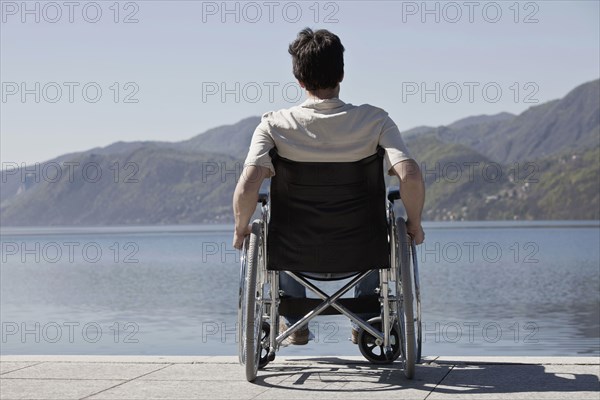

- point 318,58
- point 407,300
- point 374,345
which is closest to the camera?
point 407,300

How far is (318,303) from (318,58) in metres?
1.03

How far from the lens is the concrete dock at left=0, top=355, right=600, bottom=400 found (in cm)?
372

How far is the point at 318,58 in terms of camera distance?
425 cm

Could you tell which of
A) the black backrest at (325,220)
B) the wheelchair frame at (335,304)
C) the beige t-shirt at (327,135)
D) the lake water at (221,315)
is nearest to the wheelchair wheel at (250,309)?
the wheelchair frame at (335,304)

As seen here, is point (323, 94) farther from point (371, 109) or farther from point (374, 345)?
point (374, 345)

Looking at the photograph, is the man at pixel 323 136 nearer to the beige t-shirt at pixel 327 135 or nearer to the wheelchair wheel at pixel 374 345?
the beige t-shirt at pixel 327 135

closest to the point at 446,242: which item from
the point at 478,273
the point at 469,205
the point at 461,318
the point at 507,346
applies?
the point at 478,273

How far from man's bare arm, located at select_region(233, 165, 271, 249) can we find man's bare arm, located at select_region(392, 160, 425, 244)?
0.54 m

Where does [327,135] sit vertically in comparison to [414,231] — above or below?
above

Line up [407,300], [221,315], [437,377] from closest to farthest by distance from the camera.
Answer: [407,300], [437,377], [221,315]

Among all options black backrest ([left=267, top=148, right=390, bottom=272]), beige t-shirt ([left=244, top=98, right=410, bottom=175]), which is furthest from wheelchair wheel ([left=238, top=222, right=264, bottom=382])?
beige t-shirt ([left=244, top=98, right=410, bottom=175])

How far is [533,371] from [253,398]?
1.28 meters

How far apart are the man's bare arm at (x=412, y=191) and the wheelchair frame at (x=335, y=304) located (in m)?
0.06

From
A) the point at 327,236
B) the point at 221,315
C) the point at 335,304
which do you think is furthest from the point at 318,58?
the point at 221,315
